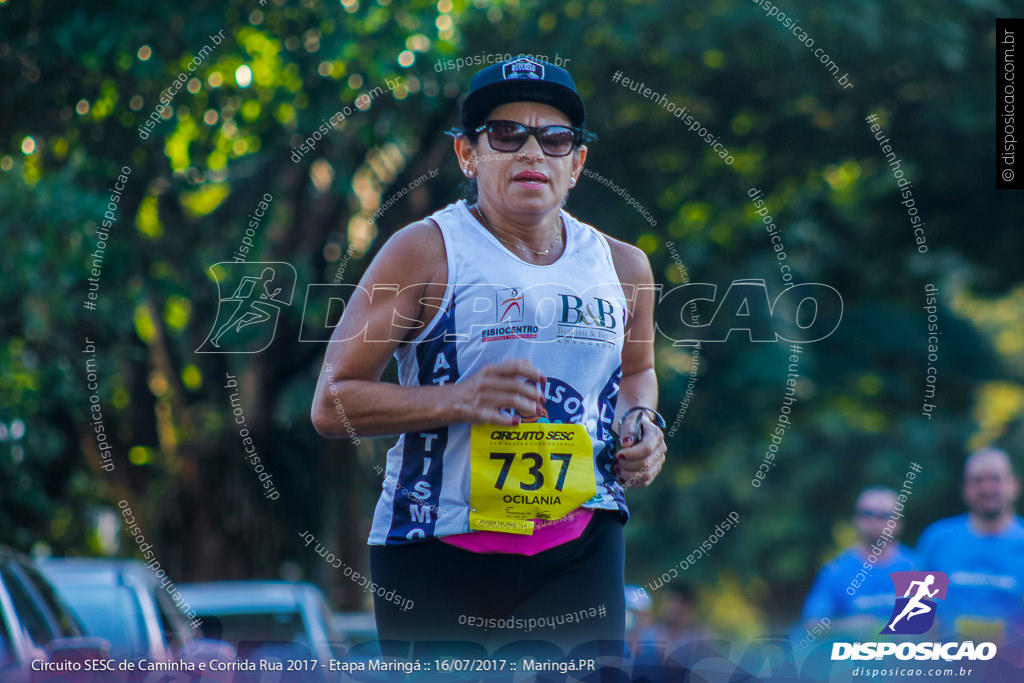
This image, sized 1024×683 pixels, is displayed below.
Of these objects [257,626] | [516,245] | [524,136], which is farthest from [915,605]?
[257,626]

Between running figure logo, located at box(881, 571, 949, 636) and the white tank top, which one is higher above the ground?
the white tank top

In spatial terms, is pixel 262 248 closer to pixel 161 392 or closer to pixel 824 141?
pixel 161 392

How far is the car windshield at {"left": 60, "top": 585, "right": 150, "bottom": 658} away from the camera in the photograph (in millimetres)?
6035

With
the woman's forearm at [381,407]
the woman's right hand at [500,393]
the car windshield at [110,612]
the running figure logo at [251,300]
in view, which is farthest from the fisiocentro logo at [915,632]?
the running figure logo at [251,300]

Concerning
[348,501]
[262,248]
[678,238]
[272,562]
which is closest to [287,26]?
[262,248]

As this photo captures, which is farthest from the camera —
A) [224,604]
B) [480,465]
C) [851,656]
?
[224,604]

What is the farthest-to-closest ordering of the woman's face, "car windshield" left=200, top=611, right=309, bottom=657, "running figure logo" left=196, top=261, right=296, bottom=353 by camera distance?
1. "running figure logo" left=196, top=261, right=296, bottom=353
2. "car windshield" left=200, top=611, right=309, bottom=657
3. the woman's face

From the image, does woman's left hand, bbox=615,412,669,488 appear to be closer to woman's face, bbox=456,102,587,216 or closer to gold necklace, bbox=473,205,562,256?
gold necklace, bbox=473,205,562,256

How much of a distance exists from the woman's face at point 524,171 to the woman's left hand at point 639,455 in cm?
53

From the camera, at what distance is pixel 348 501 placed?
32.4 ft

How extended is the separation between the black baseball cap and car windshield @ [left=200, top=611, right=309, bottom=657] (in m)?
5.97

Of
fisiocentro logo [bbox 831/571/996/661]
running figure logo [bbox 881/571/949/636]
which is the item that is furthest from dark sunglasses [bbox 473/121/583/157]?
running figure logo [bbox 881/571/949/636]

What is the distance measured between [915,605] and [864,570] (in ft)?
10.1

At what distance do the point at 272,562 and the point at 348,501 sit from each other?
0.91 m
